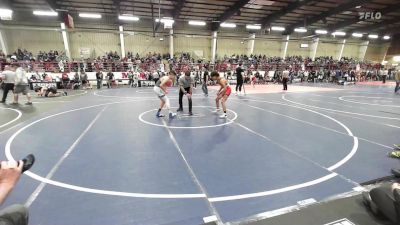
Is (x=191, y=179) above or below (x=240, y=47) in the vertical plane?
below

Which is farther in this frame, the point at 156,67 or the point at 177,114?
the point at 156,67

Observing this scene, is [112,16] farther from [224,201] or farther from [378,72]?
[378,72]

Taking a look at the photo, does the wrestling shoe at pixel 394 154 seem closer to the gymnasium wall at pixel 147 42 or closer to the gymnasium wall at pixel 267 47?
the gymnasium wall at pixel 147 42

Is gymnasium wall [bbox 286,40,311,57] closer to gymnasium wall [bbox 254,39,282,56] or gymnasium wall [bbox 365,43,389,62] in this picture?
gymnasium wall [bbox 254,39,282,56]

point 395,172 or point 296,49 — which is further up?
point 296,49

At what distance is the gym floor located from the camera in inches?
121

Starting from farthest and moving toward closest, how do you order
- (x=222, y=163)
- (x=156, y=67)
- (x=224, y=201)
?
1. (x=156, y=67)
2. (x=222, y=163)
3. (x=224, y=201)

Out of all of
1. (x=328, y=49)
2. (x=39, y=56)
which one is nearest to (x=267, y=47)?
(x=328, y=49)

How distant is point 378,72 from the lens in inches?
1250

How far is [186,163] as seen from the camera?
14.4ft

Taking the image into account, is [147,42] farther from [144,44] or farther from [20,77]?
[20,77]

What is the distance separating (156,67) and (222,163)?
20.1 m

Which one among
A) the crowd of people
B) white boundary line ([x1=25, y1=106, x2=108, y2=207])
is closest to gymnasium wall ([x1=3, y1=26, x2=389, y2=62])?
the crowd of people

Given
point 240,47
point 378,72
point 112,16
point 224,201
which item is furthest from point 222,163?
point 378,72
